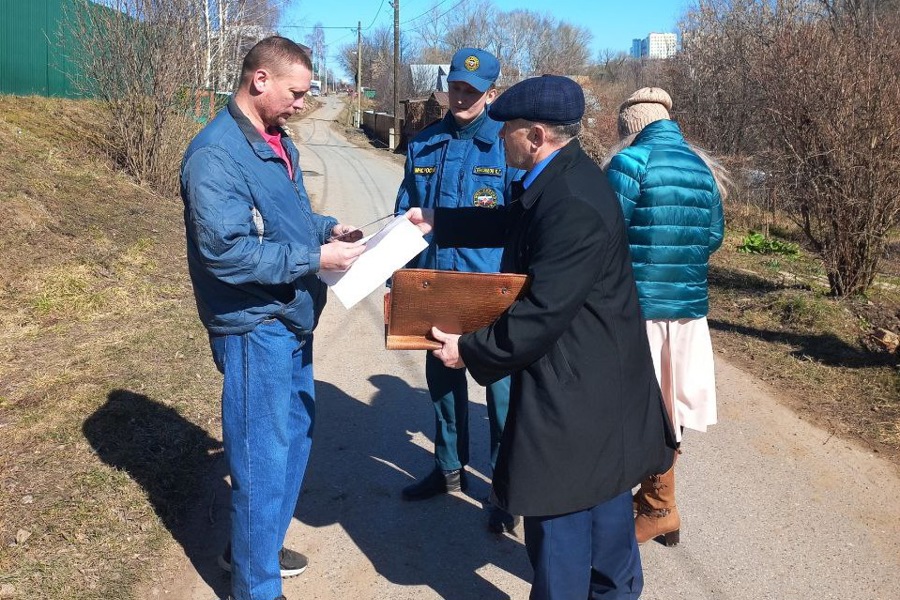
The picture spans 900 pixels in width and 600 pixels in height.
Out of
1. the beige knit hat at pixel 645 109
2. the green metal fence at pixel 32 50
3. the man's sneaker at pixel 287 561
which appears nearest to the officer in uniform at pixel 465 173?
the beige knit hat at pixel 645 109

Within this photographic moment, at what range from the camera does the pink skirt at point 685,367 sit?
3.30 m

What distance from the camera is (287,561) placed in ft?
10.5

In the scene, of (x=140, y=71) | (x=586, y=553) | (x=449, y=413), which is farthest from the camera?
(x=140, y=71)

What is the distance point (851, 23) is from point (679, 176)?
6465mm

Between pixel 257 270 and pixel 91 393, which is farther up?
pixel 257 270

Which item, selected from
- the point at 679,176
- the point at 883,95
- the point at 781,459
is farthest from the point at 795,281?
the point at 679,176

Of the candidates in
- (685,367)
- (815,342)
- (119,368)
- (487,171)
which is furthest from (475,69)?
(815,342)

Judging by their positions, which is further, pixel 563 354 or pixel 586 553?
pixel 586 553

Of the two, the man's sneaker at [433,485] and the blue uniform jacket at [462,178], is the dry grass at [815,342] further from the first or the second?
the blue uniform jacket at [462,178]

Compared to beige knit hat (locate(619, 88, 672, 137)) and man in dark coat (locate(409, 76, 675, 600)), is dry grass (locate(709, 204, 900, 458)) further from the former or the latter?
man in dark coat (locate(409, 76, 675, 600))

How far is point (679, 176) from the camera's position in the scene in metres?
3.10

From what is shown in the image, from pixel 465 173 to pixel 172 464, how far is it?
6.94 ft

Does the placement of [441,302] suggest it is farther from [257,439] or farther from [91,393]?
[91,393]

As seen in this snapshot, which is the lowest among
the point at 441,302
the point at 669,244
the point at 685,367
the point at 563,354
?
the point at 685,367
